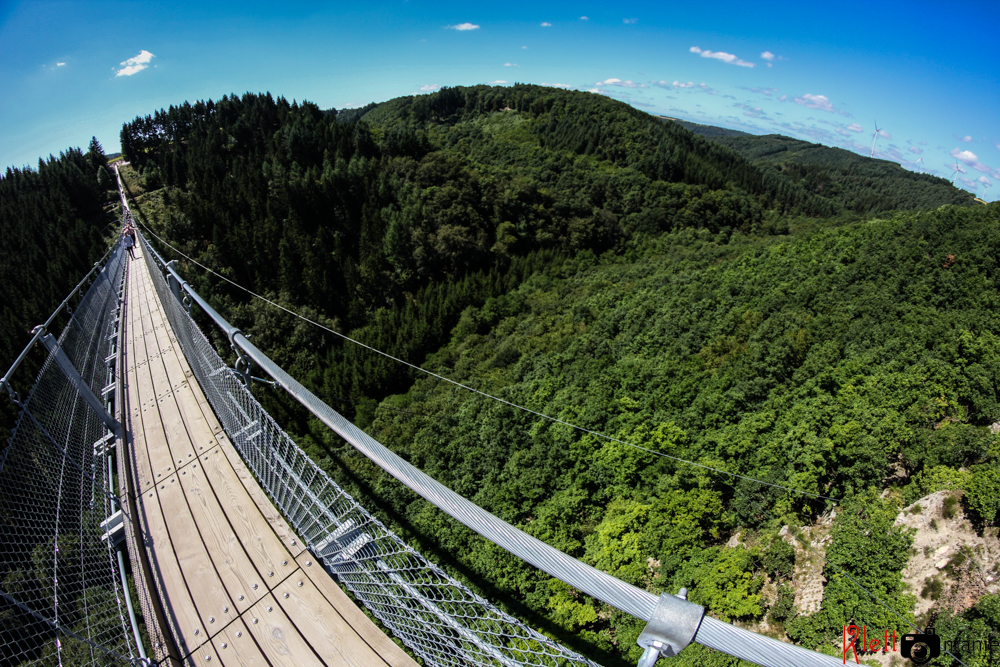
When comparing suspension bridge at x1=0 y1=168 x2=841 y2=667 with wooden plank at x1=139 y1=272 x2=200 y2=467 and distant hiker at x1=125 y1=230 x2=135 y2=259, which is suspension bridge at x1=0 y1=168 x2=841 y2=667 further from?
distant hiker at x1=125 y1=230 x2=135 y2=259

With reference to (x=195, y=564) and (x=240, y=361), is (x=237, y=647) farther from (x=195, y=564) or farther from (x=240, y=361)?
(x=240, y=361)

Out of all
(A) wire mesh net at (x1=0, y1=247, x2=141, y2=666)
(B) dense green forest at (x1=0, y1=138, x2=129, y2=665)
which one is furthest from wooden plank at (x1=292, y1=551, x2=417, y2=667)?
(B) dense green forest at (x1=0, y1=138, x2=129, y2=665)

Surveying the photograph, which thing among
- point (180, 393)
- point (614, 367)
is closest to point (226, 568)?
point (180, 393)

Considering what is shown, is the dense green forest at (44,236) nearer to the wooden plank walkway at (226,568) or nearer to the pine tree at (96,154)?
the pine tree at (96,154)

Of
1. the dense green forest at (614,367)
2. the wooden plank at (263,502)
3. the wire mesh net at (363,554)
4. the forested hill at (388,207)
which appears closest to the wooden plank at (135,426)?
the wooden plank at (263,502)

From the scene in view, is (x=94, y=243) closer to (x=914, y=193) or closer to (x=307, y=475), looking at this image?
(x=307, y=475)
